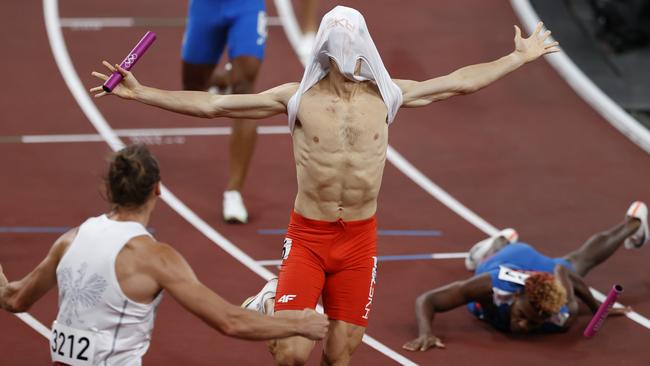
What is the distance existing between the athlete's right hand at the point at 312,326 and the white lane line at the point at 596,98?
6849 millimetres

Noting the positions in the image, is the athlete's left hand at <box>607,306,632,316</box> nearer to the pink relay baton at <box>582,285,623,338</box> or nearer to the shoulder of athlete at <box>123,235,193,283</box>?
the pink relay baton at <box>582,285,623,338</box>

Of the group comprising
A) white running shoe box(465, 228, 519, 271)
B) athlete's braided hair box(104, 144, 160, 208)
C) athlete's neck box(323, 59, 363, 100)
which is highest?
athlete's neck box(323, 59, 363, 100)

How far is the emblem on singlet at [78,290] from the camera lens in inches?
201

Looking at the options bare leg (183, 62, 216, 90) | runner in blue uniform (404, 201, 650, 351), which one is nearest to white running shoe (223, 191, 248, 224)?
bare leg (183, 62, 216, 90)

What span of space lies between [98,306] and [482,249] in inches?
171

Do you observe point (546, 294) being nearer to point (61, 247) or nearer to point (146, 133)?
point (61, 247)

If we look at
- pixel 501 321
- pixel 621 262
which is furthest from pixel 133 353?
pixel 621 262

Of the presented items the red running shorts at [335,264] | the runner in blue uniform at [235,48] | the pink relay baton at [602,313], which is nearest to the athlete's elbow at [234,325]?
the red running shorts at [335,264]

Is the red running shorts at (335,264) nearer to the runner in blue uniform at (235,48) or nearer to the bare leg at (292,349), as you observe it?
the bare leg at (292,349)

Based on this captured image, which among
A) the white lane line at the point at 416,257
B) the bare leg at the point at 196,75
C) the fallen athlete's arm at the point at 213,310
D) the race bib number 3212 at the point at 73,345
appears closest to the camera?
the fallen athlete's arm at the point at 213,310

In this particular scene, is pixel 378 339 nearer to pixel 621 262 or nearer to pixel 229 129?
pixel 621 262

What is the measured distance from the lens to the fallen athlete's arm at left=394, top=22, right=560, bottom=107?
6707 mm

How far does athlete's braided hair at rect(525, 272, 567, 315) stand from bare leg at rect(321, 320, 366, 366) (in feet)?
5.21

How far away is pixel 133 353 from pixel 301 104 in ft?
6.15
